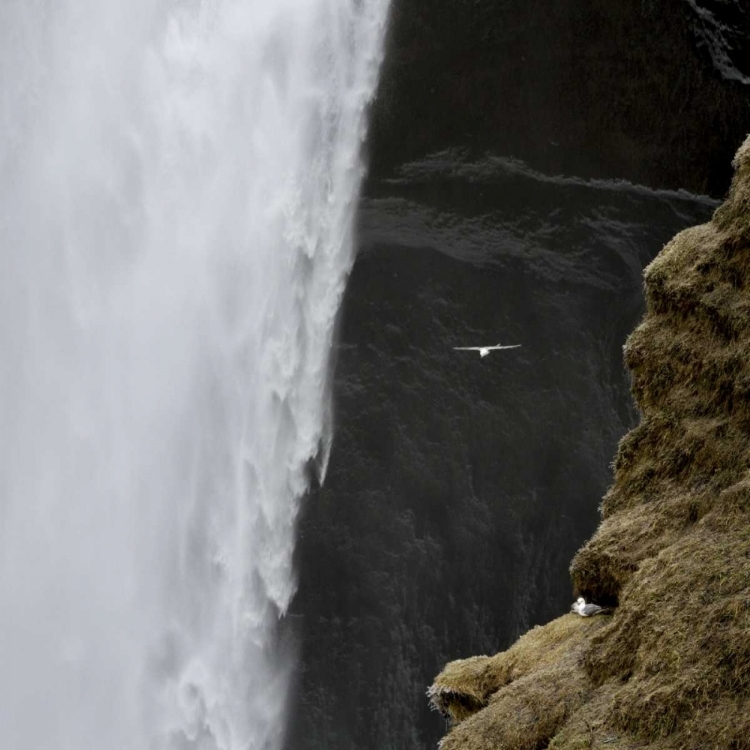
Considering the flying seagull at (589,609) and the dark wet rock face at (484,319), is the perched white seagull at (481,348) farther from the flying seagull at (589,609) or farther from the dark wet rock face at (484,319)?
the flying seagull at (589,609)

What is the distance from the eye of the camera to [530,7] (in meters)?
18.4

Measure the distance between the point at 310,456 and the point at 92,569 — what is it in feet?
11.6

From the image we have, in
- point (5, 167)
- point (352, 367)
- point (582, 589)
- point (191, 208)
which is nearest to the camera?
point (582, 589)

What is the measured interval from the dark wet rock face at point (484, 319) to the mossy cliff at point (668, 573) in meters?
7.03

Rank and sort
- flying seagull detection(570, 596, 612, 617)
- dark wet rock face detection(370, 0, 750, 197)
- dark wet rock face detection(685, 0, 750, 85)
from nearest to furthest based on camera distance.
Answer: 1. flying seagull detection(570, 596, 612, 617)
2. dark wet rock face detection(685, 0, 750, 85)
3. dark wet rock face detection(370, 0, 750, 197)

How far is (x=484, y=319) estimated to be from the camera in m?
19.2

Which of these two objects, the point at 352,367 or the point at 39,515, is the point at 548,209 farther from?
the point at 39,515

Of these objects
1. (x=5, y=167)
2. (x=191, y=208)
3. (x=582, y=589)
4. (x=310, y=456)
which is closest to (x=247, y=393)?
(x=310, y=456)

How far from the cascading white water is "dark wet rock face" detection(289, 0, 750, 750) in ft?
2.29

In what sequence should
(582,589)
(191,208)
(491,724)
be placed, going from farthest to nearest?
(191,208), (582,589), (491,724)

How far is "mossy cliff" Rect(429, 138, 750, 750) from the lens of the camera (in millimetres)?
8406

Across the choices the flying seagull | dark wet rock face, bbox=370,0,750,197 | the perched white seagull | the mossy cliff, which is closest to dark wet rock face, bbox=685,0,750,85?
dark wet rock face, bbox=370,0,750,197

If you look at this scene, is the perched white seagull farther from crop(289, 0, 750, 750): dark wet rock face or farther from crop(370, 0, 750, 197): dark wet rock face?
crop(370, 0, 750, 197): dark wet rock face

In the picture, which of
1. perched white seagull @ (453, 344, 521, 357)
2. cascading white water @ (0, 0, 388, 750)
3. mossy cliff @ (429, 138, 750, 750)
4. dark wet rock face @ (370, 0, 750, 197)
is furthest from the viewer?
perched white seagull @ (453, 344, 521, 357)
